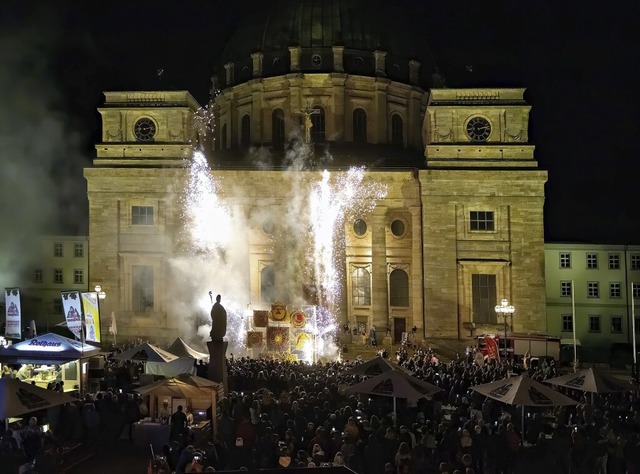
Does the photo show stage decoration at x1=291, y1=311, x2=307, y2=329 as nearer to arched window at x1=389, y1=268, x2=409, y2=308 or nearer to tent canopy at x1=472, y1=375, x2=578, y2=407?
arched window at x1=389, y1=268, x2=409, y2=308

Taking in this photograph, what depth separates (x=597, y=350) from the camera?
152 ft

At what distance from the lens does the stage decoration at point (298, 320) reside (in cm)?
3588

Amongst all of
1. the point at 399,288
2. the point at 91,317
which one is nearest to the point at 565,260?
the point at 399,288

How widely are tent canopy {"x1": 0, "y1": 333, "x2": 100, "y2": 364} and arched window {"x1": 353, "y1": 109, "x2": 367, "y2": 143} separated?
34.3 metres

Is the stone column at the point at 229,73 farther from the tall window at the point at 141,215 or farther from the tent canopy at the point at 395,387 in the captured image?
the tent canopy at the point at 395,387

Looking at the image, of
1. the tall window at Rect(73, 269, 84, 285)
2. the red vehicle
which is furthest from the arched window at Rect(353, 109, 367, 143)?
the tall window at Rect(73, 269, 84, 285)

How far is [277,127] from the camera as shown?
5388 centimetres

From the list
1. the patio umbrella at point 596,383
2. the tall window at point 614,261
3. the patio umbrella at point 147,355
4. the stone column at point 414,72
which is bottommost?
the patio umbrella at point 596,383

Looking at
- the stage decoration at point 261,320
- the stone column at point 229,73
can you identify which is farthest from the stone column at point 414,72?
the stage decoration at point 261,320

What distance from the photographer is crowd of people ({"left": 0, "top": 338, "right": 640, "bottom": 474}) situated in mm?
12906

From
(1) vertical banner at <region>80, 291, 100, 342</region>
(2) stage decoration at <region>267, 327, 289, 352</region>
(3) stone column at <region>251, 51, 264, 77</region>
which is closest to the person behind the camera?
(1) vertical banner at <region>80, 291, 100, 342</region>

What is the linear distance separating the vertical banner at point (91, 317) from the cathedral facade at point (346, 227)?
15.5 m

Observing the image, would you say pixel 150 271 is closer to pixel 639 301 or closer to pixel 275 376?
pixel 275 376

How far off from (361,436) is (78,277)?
42.3m
